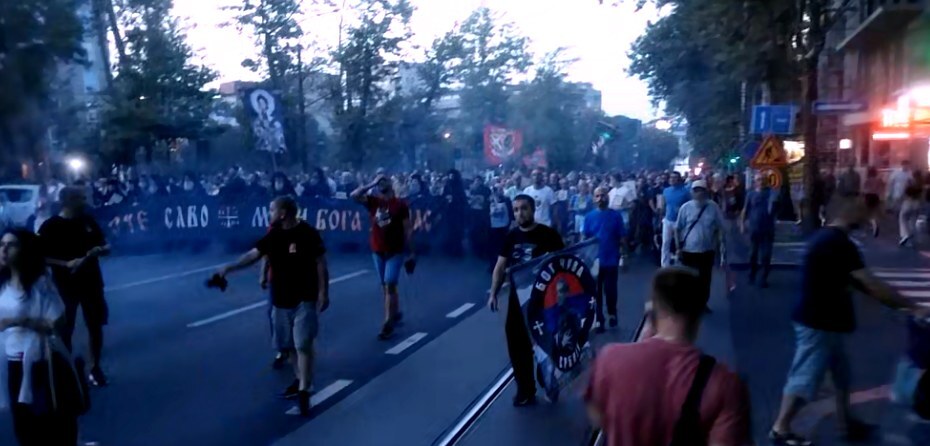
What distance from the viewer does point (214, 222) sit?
2178 centimetres

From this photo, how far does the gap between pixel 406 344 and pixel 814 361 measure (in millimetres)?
5060

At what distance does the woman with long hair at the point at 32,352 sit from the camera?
554cm

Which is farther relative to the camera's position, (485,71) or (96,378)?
(485,71)

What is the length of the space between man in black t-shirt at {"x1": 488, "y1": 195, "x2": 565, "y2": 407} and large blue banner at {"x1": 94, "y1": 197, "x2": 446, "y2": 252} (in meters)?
13.0

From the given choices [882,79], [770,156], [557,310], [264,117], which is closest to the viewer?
[557,310]

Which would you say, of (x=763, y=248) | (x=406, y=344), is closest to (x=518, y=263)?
(x=406, y=344)

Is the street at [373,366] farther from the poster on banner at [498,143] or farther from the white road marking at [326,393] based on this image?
the poster on banner at [498,143]

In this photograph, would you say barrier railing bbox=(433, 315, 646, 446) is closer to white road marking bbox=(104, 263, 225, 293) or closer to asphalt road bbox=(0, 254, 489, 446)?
asphalt road bbox=(0, 254, 489, 446)

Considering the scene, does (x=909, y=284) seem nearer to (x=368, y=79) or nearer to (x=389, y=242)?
(x=389, y=242)

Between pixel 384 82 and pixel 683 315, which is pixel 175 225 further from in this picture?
pixel 683 315

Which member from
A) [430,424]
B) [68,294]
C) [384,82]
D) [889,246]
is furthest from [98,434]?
[384,82]

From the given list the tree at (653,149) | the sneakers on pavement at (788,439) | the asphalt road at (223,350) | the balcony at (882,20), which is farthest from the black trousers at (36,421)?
the tree at (653,149)

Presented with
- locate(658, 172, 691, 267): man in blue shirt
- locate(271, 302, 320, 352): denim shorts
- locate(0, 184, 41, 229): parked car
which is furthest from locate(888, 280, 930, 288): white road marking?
locate(0, 184, 41, 229): parked car

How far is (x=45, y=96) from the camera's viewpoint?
10.2 metres
